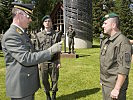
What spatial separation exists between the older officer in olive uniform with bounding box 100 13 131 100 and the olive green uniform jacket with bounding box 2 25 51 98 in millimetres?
1125

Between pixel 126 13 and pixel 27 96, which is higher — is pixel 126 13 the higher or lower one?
the higher one

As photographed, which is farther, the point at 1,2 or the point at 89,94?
the point at 1,2

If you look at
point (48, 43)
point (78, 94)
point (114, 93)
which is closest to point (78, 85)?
point (78, 94)

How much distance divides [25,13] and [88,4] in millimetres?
20843

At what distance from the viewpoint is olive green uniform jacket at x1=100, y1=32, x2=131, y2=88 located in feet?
11.5

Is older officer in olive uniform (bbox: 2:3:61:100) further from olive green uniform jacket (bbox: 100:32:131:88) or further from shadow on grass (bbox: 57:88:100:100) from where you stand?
shadow on grass (bbox: 57:88:100:100)

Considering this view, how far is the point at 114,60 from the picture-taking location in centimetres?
367

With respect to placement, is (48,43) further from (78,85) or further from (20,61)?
(78,85)

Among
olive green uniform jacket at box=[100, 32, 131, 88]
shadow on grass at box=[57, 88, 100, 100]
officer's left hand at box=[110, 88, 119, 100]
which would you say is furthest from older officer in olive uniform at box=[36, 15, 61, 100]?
officer's left hand at box=[110, 88, 119, 100]

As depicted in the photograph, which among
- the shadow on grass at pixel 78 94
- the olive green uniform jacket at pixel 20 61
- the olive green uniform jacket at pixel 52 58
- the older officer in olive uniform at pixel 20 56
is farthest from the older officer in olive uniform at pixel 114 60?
the shadow on grass at pixel 78 94

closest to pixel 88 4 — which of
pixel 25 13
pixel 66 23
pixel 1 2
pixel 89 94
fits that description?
pixel 66 23

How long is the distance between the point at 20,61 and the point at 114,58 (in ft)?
4.90

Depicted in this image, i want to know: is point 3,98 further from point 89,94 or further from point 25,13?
point 25,13

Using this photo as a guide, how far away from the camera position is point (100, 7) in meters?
40.1
